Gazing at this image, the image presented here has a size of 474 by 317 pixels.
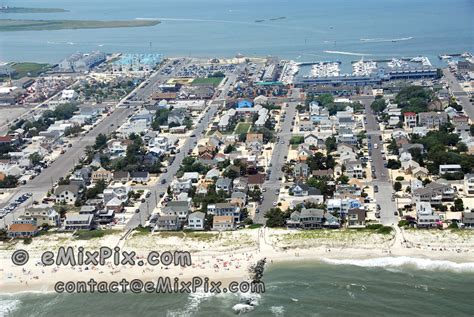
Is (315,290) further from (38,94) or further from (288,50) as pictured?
(288,50)

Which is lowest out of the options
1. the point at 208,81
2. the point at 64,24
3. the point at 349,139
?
the point at 349,139

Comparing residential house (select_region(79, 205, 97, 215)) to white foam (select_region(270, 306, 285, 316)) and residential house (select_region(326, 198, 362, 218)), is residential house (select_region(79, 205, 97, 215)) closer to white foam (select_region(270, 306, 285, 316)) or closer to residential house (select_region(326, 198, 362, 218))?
residential house (select_region(326, 198, 362, 218))

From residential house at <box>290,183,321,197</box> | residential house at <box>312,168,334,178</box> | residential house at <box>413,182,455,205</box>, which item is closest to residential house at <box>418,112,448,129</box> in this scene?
residential house at <box>312,168,334,178</box>

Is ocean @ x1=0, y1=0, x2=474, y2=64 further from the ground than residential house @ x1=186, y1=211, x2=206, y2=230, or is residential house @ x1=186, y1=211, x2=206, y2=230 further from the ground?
ocean @ x1=0, y1=0, x2=474, y2=64

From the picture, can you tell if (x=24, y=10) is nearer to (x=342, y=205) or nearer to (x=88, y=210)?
(x=88, y=210)

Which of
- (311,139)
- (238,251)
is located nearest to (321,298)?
(238,251)
